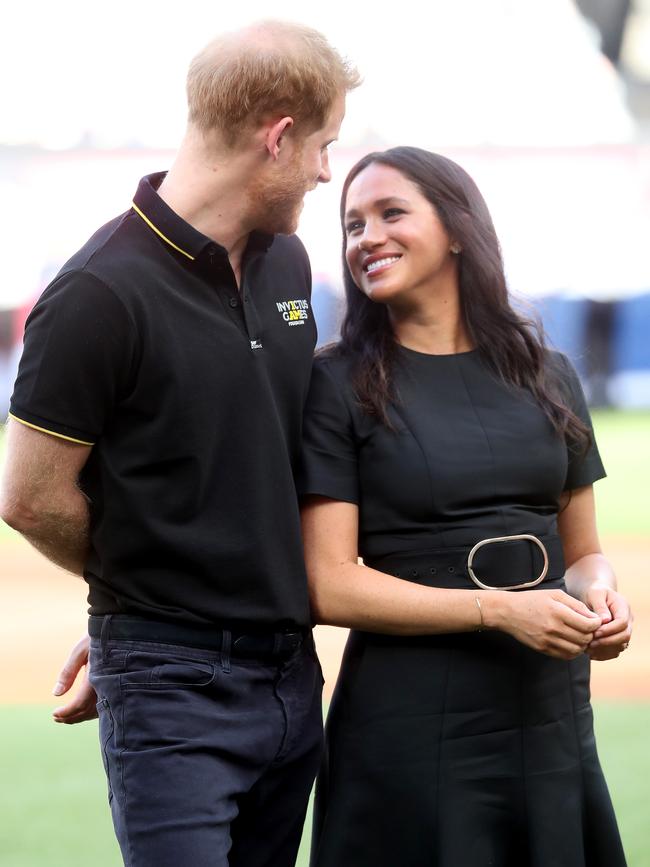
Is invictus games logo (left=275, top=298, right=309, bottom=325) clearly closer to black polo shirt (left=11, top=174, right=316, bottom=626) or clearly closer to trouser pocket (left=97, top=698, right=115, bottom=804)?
black polo shirt (left=11, top=174, right=316, bottom=626)

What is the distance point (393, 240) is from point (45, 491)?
97 cm

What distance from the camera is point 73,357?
2258 millimetres

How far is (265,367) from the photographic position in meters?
2.47

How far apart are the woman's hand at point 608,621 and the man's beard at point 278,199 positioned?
3.39ft

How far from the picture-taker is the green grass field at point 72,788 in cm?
436

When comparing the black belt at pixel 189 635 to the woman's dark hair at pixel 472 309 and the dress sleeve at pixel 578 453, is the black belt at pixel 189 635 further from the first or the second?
the dress sleeve at pixel 578 453

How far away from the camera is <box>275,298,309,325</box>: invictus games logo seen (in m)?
2.62

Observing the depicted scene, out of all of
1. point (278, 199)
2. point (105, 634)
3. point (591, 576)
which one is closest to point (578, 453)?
point (591, 576)

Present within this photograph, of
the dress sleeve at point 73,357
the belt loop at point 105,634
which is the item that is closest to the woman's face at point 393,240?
the dress sleeve at point 73,357

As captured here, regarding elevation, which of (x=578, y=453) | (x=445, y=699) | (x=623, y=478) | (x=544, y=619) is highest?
(x=578, y=453)

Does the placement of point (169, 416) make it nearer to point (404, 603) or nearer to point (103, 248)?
point (103, 248)

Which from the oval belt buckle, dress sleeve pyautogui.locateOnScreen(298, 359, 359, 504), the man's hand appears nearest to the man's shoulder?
dress sleeve pyautogui.locateOnScreen(298, 359, 359, 504)

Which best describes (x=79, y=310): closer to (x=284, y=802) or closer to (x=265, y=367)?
(x=265, y=367)

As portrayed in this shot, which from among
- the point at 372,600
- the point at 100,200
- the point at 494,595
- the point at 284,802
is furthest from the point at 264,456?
the point at 100,200
